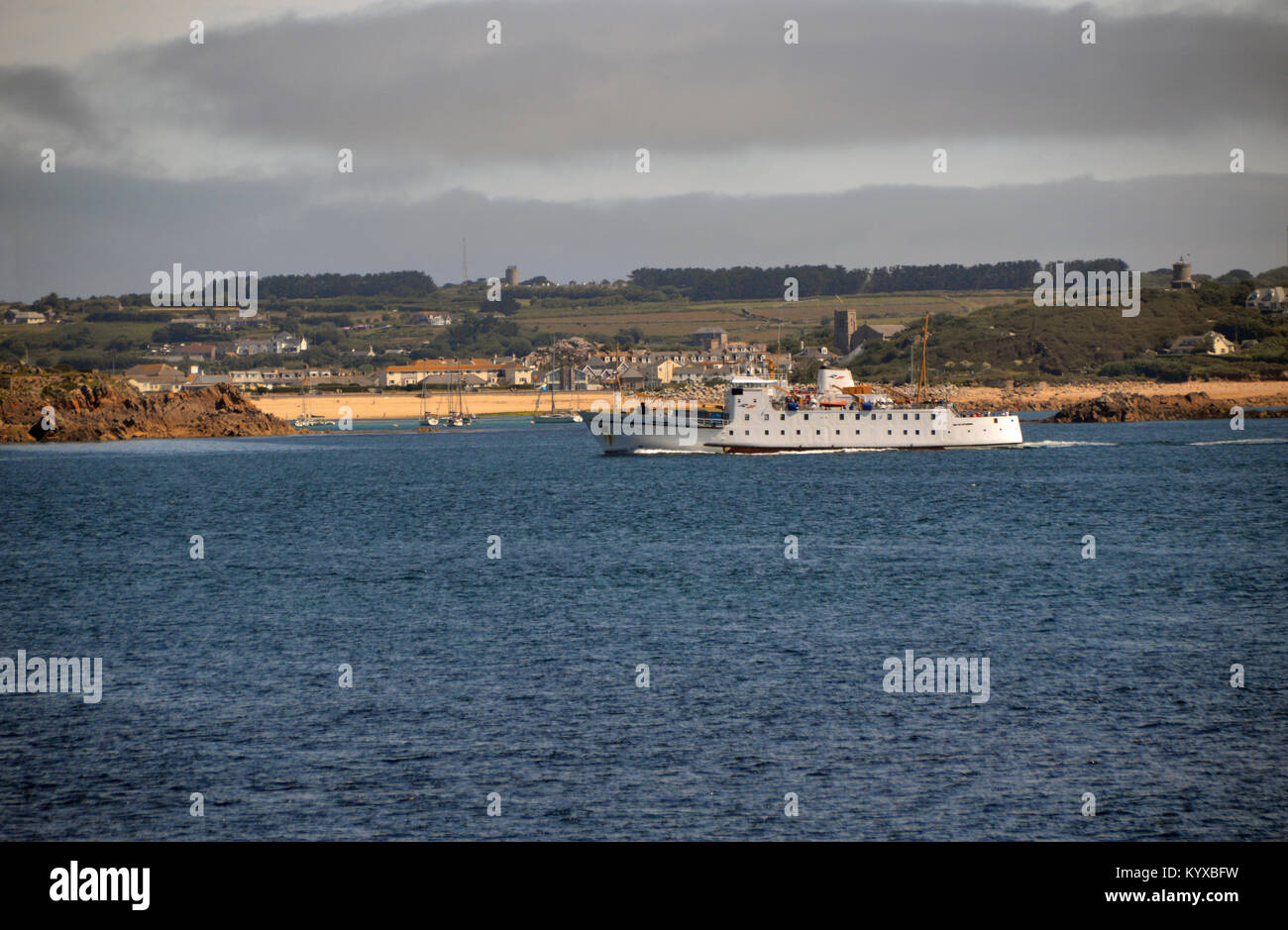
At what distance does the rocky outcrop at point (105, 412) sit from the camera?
127 m

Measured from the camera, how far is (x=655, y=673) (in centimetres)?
2097

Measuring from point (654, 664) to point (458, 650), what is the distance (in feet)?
13.8

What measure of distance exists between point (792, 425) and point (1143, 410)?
71846mm

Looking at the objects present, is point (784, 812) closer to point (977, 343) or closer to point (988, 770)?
point (988, 770)

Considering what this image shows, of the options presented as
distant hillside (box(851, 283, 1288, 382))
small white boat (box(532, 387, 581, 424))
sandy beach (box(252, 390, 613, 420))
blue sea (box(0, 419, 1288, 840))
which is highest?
distant hillside (box(851, 283, 1288, 382))

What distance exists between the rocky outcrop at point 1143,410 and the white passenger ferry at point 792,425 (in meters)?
48.3

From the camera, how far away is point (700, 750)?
16.3 meters

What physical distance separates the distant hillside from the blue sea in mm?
121814

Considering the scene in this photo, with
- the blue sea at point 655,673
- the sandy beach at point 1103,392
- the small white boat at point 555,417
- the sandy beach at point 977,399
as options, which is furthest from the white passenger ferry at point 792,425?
the small white boat at point 555,417

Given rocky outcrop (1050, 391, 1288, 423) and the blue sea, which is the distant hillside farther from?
the blue sea

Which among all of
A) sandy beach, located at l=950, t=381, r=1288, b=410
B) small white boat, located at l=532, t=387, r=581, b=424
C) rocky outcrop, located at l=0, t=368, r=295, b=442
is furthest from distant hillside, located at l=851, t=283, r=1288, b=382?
rocky outcrop, located at l=0, t=368, r=295, b=442

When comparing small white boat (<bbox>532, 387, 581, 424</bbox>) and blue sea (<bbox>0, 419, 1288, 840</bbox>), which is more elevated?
small white boat (<bbox>532, 387, 581, 424</bbox>)

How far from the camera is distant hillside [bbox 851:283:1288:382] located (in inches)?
6383

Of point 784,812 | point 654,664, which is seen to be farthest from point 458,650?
point 784,812
